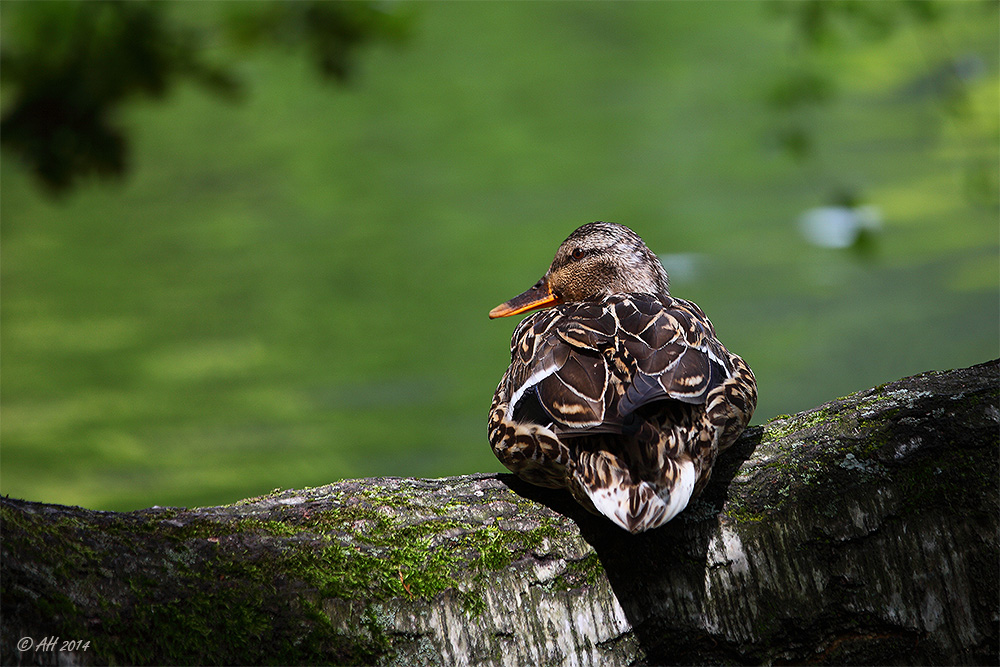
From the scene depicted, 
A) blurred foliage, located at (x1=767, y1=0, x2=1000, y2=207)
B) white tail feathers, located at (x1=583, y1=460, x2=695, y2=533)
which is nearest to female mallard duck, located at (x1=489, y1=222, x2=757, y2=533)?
white tail feathers, located at (x1=583, y1=460, x2=695, y2=533)

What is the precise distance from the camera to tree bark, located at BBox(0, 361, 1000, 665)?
8.38 ft

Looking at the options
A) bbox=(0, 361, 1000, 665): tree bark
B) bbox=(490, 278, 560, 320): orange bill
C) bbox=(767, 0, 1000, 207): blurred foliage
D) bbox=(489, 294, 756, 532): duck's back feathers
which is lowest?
bbox=(0, 361, 1000, 665): tree bark

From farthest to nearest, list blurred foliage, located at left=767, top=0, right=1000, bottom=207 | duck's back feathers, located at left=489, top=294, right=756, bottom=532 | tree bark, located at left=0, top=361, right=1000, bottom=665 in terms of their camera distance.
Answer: blurred foliage, located at left=767, top=0, right=1000, bottom=207 → duck's back feathers, located at left=489, top=294, right=756, bottom=532 → tree bark, located at left=0, top=361, right=1000, bottom=665

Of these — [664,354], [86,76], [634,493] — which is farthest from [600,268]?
[86,76]

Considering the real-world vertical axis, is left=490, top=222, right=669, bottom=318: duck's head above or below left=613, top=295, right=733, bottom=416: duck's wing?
above

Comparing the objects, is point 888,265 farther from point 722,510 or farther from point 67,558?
point 67,558

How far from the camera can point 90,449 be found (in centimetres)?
1163

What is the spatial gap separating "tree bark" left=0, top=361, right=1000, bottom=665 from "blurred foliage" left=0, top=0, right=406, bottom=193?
123 inches

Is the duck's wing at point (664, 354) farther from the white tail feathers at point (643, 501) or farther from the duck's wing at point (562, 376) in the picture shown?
the white tail feathers at point (643, 501)

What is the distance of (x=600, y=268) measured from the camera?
5094 mm

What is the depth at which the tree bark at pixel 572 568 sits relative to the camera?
2555 mm

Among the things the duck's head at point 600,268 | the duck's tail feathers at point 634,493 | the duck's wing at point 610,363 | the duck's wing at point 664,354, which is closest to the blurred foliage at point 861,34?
the duck's head at point 600,268

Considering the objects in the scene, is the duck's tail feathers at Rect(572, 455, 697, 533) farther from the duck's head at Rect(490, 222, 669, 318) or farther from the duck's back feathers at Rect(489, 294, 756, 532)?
the duck's head at Rect(490, 222, 669, 318)

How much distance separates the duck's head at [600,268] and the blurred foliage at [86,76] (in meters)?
2.21
